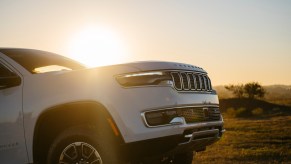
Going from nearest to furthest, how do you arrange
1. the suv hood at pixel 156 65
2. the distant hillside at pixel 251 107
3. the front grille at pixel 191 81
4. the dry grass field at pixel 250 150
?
the suv hood at pixel 156 65 < the front grille at pixel 191 81 < the dry grass field at pixel 250 150 < the distant hillside at pixel 251 107

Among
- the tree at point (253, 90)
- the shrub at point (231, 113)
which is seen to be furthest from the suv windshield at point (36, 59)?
the tree at point (253, 90)

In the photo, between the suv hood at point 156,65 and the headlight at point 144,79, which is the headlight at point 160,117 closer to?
the headlight at point 144,79

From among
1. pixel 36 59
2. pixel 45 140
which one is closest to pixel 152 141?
pixel 45 140

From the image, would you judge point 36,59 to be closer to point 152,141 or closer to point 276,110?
point 152,141

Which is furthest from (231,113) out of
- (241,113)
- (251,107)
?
(251,107)

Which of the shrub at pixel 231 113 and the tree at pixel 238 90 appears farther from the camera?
the tree at pixel 238 90

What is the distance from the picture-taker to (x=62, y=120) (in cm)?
505

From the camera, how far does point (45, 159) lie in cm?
520

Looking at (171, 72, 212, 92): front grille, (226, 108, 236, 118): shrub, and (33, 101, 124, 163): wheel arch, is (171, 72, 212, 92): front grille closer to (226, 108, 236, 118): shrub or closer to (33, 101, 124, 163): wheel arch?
(33, 101, 124, 163): wheel arch

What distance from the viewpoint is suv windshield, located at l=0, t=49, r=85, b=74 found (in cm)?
551

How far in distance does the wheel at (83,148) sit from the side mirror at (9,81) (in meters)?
0.86

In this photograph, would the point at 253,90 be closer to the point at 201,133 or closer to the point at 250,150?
the point at 250,150

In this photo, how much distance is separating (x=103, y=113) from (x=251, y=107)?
5848 cm

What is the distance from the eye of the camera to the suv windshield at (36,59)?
5.51 m
